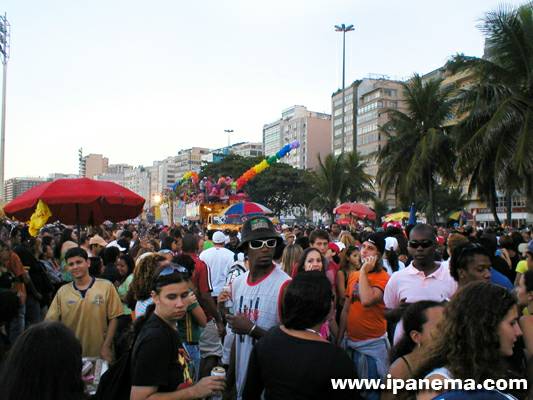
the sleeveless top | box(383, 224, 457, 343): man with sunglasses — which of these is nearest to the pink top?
box(383, 224, 457, 343): man with sunglasses

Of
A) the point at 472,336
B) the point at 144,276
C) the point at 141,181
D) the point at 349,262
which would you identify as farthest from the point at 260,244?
the point at 141,181

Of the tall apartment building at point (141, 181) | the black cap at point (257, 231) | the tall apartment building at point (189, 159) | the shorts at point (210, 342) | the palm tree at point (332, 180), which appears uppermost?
the tall apartment building at point (189, 159)

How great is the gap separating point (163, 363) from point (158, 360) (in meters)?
0.04

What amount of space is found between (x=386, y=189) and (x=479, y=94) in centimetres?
1039

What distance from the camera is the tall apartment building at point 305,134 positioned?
11648 cm

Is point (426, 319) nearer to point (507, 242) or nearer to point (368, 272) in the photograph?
point (368, 272)

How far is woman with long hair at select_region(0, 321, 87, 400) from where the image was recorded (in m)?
1.88

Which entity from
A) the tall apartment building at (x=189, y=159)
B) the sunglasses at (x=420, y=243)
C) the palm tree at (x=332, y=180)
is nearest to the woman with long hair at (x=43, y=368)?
the sunglasses at (x=420, y=243)

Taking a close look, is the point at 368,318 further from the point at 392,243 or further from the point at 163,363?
the point at 392,243

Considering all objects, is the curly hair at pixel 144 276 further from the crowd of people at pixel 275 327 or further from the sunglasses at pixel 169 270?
the sunglasses at pixel 169 270

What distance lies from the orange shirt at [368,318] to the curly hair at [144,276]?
1888 mm

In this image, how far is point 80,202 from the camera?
6539mm

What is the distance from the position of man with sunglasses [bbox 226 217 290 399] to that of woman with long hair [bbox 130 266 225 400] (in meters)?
0.62

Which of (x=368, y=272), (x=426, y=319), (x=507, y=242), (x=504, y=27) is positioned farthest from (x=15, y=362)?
(x=504, y=27)
